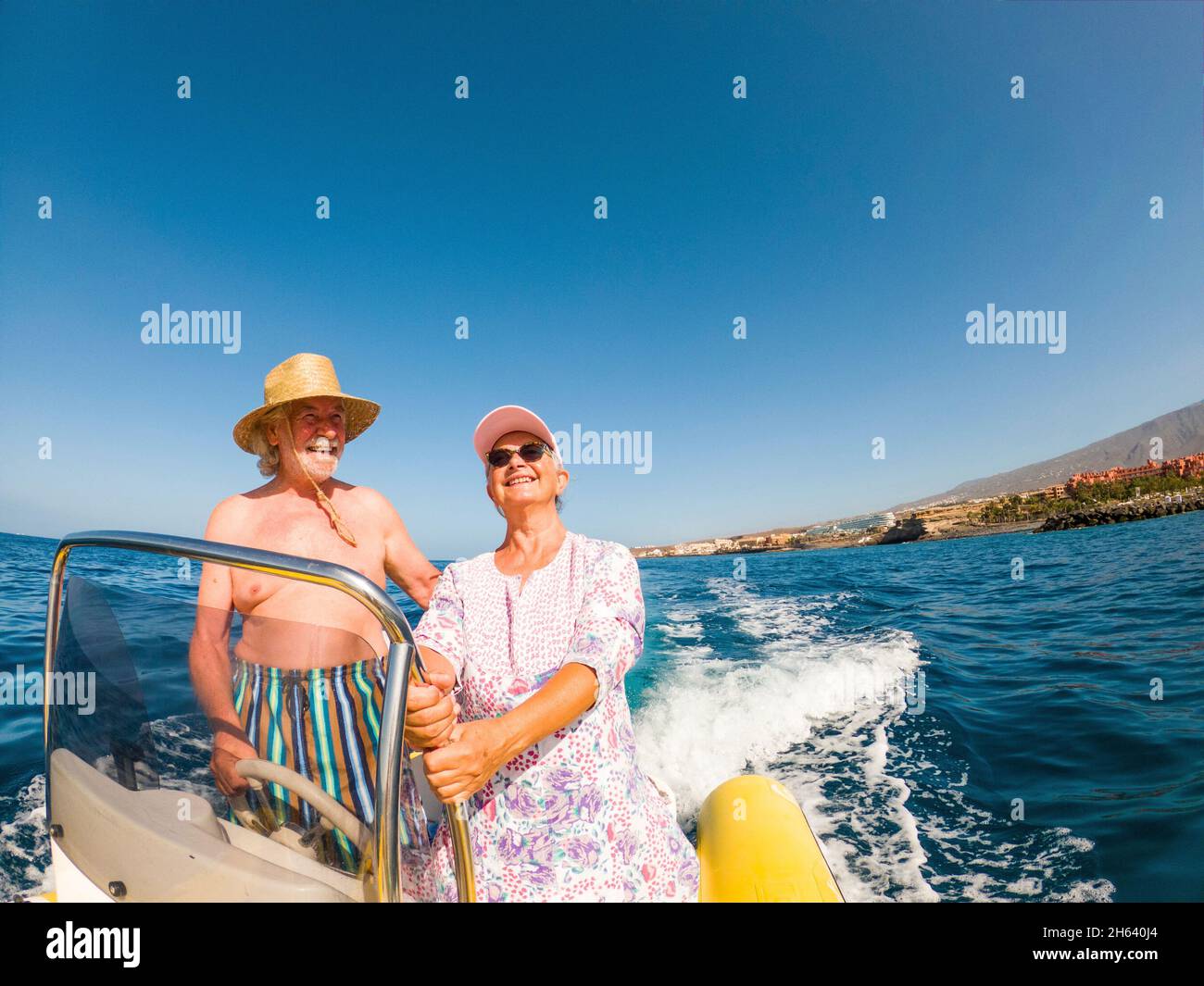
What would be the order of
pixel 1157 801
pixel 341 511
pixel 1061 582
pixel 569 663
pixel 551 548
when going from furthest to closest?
pixel 1061 582
pixel 1157 801
pixel 341 511
pixel 551 548
pixel 569 663

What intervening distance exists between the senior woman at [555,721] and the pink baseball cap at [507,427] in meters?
0.42

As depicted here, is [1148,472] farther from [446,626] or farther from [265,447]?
[265,447]

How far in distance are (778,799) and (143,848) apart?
252 centimetres

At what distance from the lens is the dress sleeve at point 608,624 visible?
142cm

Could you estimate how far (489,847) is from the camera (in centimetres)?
150

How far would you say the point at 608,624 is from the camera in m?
1.48

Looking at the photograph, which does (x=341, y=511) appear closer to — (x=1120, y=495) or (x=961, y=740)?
(x=961, y=740)

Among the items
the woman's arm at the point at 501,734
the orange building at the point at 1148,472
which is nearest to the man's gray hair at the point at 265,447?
the woman's arm at the point at 501,734

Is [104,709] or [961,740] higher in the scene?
[104,709]

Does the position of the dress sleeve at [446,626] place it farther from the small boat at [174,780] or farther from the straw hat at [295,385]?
the straw hat at [295,385]

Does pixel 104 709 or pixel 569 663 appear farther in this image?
pixel 569 663

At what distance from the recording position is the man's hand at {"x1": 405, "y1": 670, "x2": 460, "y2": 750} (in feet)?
3.51

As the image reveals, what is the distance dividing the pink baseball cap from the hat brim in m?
0.75
